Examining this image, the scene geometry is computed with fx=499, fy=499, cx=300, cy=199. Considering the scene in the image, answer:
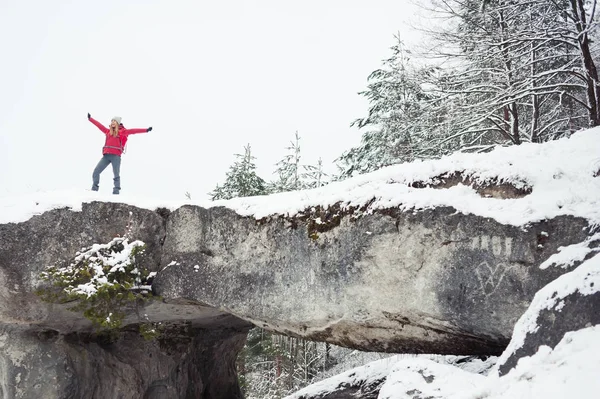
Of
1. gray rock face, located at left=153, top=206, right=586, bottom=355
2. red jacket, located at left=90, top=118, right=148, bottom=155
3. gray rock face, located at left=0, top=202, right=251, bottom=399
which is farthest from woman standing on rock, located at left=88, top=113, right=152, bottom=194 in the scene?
gray rock face, located at left=153, top=206, right=586, bottom=355

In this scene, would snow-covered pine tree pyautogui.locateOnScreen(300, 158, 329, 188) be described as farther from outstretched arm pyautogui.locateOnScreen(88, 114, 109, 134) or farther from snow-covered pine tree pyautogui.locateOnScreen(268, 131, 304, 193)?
outstretched arm pyautogui.locateOnScreen(88, 114, 109, 134)

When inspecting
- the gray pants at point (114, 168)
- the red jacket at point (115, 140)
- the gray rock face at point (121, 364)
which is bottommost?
the gray rock face at point (121, 364)

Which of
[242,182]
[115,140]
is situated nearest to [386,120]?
[242,182]

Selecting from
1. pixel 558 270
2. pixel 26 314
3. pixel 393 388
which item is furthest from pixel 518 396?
pixel 26 314

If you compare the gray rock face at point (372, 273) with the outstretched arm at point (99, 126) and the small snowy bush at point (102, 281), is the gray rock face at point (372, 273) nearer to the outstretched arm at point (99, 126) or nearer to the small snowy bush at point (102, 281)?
the small snowy bush at point (102, 281)

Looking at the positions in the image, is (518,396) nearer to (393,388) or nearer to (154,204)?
(393,388)

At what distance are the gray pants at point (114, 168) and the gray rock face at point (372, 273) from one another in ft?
5.52

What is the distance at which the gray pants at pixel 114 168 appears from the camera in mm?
8445

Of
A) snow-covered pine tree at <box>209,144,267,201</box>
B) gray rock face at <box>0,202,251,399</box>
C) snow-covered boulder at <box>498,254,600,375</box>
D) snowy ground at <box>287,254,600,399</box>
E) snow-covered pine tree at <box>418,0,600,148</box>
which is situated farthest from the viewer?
snow-covered pine tree at <box>209,144,267,201</box>

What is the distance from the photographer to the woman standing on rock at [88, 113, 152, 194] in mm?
8477

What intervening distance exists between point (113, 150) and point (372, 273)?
499cm

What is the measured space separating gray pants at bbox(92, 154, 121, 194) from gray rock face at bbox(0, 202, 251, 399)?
1.35 metres

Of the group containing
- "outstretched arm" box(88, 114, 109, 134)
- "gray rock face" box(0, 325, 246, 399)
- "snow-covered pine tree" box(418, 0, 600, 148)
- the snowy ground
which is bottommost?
"gray rock face" box(0, 325, 246, 399)

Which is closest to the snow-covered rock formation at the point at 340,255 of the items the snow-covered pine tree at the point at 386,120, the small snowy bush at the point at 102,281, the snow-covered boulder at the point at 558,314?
the small snowy bush at the point at 102,281
